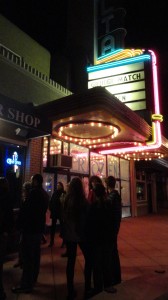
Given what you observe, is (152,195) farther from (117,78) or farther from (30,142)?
(30,142)

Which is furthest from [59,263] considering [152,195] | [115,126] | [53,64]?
[152,195]

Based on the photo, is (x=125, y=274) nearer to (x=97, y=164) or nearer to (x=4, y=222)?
(x=4, y=222)

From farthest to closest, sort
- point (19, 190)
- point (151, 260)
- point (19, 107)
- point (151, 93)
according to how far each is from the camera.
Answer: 1. point (151, 93)
2. point (19, 190)
3. point (151, 260)
4. point (19, 107)

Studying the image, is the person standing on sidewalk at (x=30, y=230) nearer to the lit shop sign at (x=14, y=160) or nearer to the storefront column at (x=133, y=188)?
the lit shop sign at (x=14, y=160)

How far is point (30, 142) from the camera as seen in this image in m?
8.34

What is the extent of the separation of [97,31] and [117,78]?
150 inches

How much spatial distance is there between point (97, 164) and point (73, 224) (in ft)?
32.2

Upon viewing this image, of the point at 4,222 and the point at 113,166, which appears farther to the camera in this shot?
the point at 113,166

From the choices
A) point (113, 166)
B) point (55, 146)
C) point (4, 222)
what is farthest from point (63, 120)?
point (113, 166)

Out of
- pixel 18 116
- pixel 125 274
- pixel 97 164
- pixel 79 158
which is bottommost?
pixel 125 274

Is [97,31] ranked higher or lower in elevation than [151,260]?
higher

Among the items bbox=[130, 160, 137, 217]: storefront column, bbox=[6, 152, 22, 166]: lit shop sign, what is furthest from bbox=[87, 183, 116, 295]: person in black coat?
bbox=[130, 160, 137, 217]: storefront column

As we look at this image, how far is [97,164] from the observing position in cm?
1369

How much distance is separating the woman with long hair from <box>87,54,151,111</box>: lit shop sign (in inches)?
302
